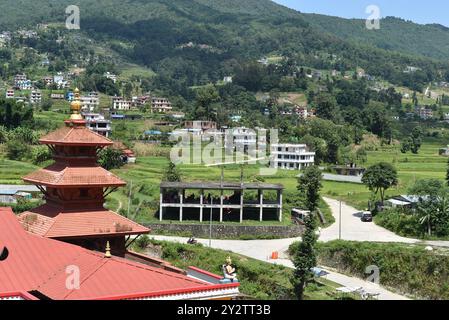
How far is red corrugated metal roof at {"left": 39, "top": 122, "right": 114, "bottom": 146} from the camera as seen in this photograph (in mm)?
19453

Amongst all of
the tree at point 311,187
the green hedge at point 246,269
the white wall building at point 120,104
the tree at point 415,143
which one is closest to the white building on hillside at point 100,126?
the tree at point 311,187

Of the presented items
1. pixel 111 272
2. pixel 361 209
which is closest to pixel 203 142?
pixel 361 209

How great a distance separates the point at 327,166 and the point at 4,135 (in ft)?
100

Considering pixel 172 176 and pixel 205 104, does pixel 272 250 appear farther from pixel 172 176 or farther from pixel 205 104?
pixel 205 104

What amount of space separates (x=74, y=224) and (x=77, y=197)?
1.01 meters

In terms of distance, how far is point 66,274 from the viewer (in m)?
15.4

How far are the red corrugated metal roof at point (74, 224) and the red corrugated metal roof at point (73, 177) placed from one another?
0.85 m

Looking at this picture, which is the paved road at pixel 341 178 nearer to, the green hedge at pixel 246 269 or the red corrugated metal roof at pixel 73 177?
the green hedge at pixel 246 269

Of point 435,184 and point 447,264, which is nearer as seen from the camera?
point 447,264

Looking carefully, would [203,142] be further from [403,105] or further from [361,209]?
[403,105]

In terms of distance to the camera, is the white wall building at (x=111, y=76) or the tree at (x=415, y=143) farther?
the white wall building at (x=111, y=76)

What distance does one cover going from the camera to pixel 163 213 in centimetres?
4278

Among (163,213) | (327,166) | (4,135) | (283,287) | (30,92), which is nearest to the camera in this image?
(283,287)

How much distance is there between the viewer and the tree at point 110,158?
52.0 m
